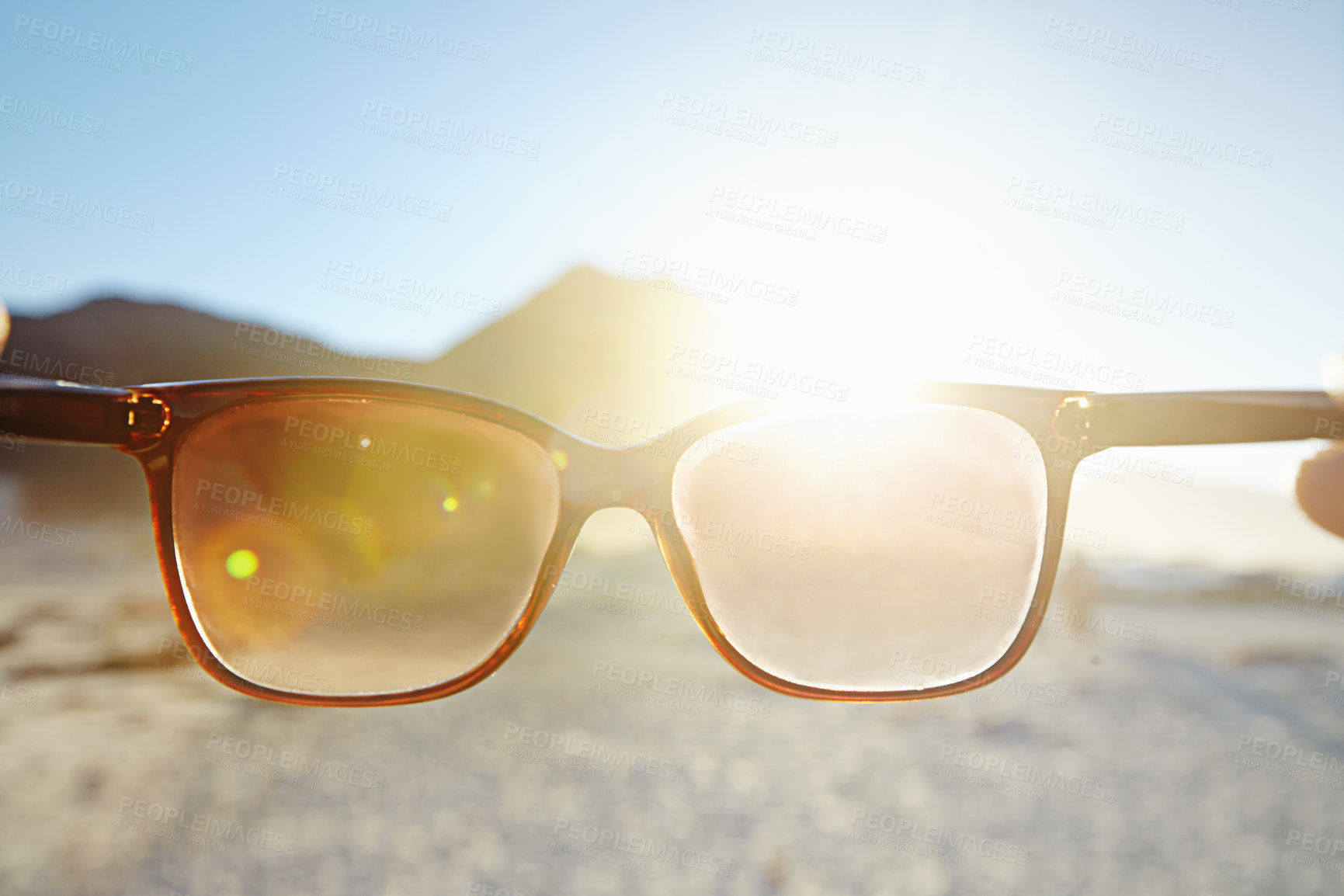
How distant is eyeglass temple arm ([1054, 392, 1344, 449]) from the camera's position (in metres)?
0.53

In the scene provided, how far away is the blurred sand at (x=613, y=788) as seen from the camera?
3.72 feet

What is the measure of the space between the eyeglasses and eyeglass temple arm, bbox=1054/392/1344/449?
0.03 m

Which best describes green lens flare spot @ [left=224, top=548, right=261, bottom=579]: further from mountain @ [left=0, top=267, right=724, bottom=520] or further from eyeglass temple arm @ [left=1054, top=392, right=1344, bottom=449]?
eyeglass temple arm @ [left=1054, top=392, right=1344, bottom=449]

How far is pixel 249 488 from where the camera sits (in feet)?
2.34

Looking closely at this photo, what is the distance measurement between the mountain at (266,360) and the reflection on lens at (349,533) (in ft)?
0.76

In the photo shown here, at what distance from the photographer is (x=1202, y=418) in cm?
56

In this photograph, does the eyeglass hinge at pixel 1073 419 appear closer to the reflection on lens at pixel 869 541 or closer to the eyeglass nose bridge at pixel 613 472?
the reflection on lens at pixel 869 541

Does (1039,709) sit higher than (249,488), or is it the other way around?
(249,488)

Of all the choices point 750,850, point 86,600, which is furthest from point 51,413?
point 86,600

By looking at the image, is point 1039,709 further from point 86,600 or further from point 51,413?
point 86,600

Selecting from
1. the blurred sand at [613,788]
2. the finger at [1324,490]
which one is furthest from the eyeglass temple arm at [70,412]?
the finger at [1324,490]

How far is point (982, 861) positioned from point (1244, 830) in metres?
0.73

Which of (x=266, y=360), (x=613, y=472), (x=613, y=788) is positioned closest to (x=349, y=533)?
(x=613, y=472)

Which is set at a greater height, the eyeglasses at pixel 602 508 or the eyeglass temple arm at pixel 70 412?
the eyeglass temple arm at pixel 70 412
